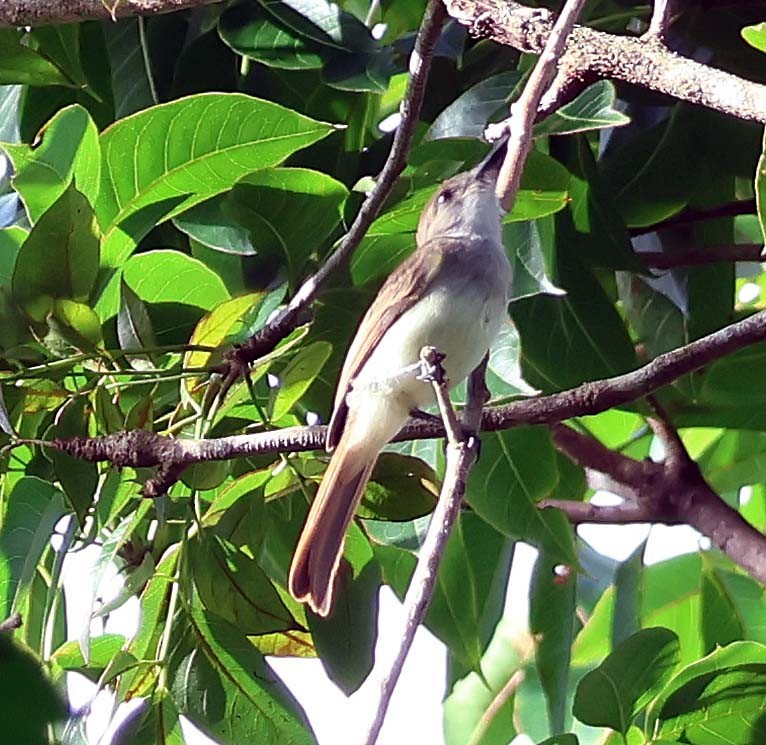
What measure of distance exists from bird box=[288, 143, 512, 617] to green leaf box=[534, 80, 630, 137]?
0.39 ft

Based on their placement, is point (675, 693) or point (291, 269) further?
point (291, 269)

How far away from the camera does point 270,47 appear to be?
1857 mm

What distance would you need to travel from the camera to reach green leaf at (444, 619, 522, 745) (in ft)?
7.65

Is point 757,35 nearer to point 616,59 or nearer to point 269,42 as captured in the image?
point 616,59

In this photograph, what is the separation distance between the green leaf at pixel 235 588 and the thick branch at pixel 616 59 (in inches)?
28.2

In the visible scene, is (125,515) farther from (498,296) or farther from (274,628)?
(498,296)

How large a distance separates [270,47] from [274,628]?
83cm

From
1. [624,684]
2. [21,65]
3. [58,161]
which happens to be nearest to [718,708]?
[624,684]

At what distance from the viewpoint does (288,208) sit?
1.70 meters

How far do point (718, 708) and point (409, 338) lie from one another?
0.62 meters

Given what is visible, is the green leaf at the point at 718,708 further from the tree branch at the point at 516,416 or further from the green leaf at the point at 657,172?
the green leaf at the point at 657,172

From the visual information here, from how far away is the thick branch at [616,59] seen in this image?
3.93 feet

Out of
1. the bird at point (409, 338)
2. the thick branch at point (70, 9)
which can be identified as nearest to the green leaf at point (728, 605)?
the bird at point (409, 338)

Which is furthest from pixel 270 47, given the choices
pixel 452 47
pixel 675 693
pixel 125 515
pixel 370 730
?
pixel 370 730
